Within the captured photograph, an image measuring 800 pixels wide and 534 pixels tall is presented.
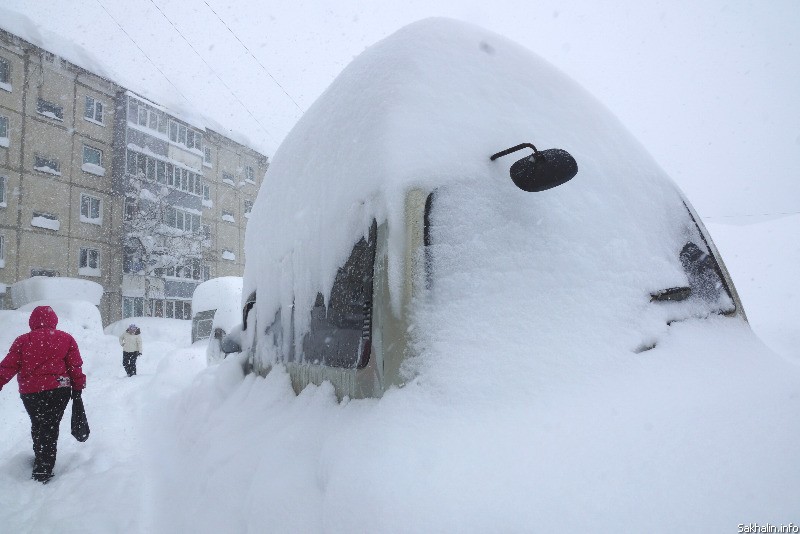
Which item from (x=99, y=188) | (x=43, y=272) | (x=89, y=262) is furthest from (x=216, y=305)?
(x=99, y=188)

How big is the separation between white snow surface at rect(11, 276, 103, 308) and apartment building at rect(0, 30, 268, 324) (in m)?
1.18

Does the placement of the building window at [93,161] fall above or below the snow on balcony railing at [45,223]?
above

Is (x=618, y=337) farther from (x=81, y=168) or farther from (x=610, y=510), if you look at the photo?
(x=81, y=168)

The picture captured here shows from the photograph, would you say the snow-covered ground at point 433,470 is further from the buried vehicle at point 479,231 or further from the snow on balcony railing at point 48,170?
the snow on balcony railing at point 48,170

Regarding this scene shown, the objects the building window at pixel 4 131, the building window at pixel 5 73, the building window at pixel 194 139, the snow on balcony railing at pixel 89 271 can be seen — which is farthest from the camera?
the building window at pixel 194 139

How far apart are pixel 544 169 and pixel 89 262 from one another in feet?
99.1

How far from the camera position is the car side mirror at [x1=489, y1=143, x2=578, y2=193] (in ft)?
4.63

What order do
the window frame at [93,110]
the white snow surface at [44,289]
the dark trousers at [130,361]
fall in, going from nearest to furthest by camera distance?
the dark trousers at [130,361], the white snow surface at [44,289], the window frame at [93,110]

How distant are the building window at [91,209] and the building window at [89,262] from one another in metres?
1.71

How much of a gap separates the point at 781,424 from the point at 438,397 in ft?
2.77

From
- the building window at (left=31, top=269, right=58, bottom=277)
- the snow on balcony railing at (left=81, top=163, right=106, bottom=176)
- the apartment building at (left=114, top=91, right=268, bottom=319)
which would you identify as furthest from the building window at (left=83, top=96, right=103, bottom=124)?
the building window at (left=31, top=269, right=58, bottom=277)

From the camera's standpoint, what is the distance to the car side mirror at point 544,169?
1412 mm

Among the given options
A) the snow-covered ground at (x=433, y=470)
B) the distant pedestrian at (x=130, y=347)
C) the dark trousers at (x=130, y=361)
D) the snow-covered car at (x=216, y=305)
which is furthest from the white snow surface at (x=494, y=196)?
the dark trousers at (x=130, y=361)

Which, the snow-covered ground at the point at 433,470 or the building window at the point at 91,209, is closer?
the snow-covered ground at the point at 433,470
